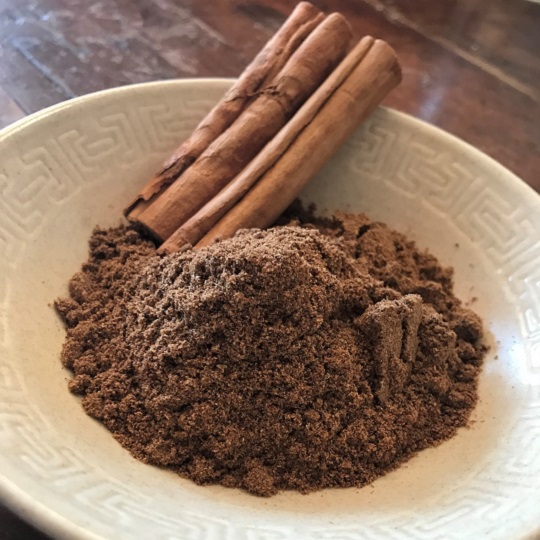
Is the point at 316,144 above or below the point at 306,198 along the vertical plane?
above

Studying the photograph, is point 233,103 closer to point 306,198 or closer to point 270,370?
point 306,198

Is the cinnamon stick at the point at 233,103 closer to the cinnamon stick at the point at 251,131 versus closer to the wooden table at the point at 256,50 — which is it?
the cinnamon stick at the point at 251,131

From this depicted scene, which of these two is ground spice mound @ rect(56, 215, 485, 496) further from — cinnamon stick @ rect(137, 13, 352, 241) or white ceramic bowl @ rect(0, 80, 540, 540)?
cinnamon stick @ rect(137, 13, 352, 241)

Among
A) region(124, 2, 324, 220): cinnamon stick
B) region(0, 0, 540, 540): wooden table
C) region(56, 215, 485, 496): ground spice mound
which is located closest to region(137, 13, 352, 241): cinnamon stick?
region(124, 2, 324, 220): cinnamon stick

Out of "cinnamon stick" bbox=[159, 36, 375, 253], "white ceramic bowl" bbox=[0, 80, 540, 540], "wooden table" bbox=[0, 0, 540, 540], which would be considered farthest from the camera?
"wooden table" bbox=[0, 0, 540, 540]

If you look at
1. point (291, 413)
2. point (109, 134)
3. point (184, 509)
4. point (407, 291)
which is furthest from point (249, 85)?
point (184, 509)

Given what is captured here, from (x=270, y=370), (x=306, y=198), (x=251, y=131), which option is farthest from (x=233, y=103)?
(x=270, y=370)
